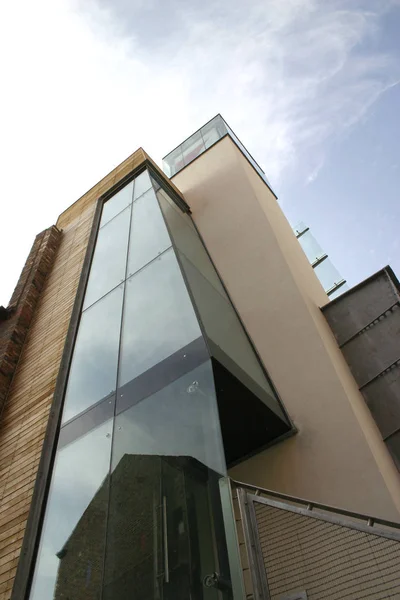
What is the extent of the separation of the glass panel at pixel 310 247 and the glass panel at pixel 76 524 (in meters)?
8.60

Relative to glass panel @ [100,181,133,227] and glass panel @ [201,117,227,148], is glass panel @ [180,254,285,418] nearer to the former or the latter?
glass panel @ [100,181,133,227]

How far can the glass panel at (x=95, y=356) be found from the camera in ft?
18.1

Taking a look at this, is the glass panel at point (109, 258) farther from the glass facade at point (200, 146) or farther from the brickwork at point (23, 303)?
the glass facade at point (200, 146)

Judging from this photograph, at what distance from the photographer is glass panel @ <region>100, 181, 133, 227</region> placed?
9594 millimetres

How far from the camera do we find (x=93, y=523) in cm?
399

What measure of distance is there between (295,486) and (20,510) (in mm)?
2976

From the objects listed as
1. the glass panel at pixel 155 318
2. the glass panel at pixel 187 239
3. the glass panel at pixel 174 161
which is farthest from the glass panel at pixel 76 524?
the glass panel at pixel 174 161

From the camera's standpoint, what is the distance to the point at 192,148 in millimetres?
12039

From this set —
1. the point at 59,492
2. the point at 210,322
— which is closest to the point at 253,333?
the point at 210,322

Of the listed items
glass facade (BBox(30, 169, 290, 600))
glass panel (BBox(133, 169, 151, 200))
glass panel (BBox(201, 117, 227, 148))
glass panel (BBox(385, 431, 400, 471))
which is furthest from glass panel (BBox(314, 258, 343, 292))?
glass panel (BBox(385, 431, 400, 471))

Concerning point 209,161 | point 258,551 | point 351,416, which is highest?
point 209,161

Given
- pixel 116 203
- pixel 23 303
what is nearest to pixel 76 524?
pixel 23 303

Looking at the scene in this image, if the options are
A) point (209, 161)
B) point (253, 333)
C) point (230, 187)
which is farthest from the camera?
point (209, 161)

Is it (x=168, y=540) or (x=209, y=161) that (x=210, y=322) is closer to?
(x=168, y=540)
